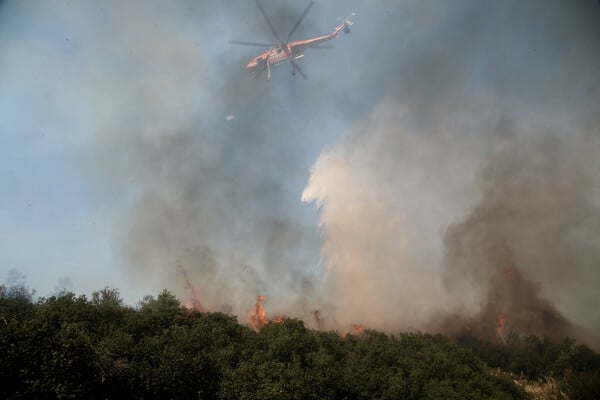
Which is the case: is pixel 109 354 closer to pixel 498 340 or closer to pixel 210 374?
pixel 210 374

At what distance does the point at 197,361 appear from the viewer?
47.3m

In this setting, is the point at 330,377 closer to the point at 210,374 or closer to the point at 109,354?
the point at 210,374

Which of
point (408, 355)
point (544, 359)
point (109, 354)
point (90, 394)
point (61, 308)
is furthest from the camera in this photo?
point (544, 359)

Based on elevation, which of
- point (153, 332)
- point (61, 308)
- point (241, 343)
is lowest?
point (241, 343)

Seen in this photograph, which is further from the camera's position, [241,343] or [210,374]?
[241,343]

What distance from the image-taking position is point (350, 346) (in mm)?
66125

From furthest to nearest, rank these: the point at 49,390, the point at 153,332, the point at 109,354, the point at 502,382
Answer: the point at 502,382 → the point at 153,332 → the point at 109,354 → the point at 49,390

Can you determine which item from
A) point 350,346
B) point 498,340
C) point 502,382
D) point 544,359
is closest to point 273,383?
point 350,346

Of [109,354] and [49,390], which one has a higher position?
[109,354]

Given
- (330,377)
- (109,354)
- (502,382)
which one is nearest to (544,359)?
(502,382)

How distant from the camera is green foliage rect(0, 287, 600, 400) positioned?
36.6m

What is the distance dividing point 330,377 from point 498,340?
379ft

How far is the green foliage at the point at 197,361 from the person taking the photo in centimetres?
3659

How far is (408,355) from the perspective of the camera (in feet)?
205
